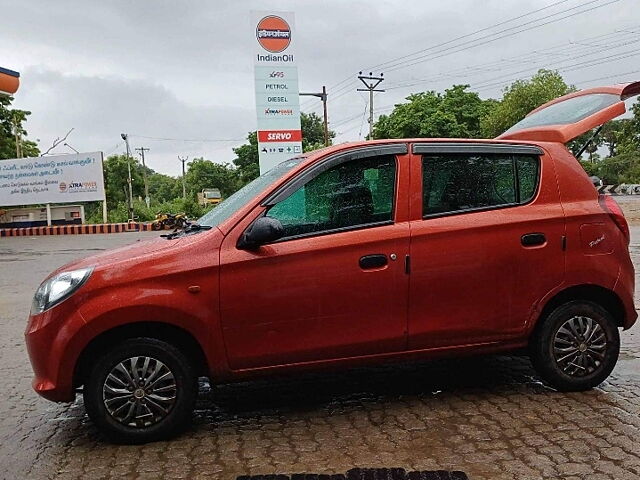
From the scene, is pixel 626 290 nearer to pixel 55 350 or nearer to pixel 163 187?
pixel 55 350

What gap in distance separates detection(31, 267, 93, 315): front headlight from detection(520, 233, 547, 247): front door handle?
2.82m

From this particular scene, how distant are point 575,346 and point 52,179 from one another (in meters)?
30.0

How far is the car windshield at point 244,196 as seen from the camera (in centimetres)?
390

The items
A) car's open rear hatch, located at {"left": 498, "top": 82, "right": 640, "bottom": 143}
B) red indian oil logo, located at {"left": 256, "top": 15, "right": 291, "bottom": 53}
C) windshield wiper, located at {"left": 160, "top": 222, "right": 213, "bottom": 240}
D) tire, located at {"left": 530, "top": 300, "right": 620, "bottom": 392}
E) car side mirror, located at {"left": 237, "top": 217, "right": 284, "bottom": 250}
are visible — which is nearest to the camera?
car side mirror, located at {"left": 237, "top": 217, "right": 284, "bottom": 250}

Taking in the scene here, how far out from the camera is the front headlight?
3516 millimetres

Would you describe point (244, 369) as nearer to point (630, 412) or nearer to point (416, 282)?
point (416, 282)

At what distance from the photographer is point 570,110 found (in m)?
4.76

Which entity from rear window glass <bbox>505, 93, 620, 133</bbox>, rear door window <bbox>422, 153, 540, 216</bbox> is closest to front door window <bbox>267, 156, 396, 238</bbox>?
rear door window <bbox>422, 153, 540, 216</bbox>

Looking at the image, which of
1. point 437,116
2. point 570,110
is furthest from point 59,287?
point 437,116

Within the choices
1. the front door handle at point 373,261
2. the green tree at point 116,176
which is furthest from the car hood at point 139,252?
the green tree at point 116,176

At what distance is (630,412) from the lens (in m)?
3.91

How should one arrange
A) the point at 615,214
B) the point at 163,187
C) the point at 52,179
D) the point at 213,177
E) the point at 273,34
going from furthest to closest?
the point at 163,187 < the point at 213,177 < the point at 52,179 < the point at 273,34 < the point at 615,214

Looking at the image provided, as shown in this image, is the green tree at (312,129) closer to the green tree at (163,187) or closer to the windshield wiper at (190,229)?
the green tree at (163,187)

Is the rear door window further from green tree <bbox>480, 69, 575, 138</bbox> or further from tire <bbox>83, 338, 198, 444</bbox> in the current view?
green tree <bbox>480, 69, 575, 138</bbox>
